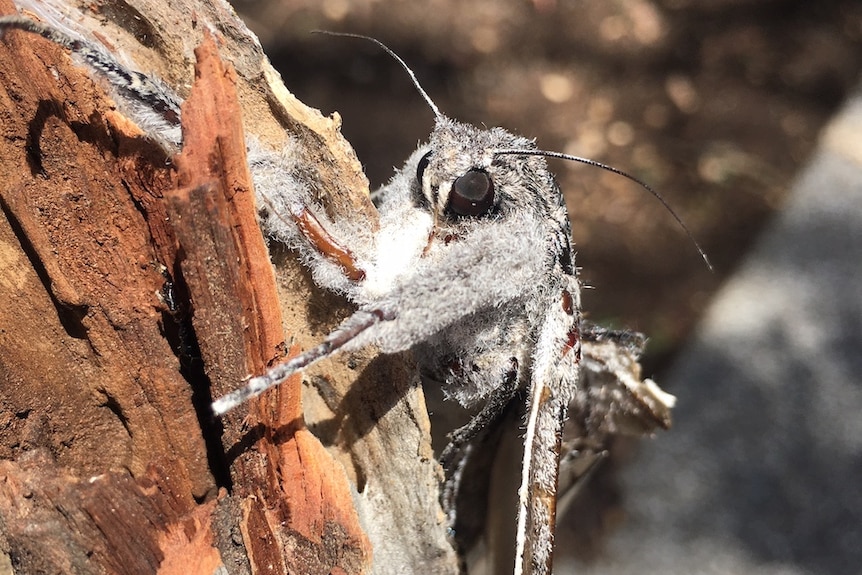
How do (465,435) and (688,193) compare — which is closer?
(465,435)

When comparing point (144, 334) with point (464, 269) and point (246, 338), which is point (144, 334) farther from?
point (464, 269)

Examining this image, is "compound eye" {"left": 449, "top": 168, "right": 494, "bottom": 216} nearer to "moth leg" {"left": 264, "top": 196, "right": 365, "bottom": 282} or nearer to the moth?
the moth

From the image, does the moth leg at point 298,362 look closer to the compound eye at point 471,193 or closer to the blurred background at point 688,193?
the compound eye at point 471,193

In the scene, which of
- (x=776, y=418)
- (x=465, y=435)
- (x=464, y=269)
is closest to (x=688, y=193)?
(x=776, y=418)

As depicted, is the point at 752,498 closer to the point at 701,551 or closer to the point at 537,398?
the point at 701,551

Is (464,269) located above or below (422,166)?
below

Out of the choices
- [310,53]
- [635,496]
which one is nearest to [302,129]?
[310,53]

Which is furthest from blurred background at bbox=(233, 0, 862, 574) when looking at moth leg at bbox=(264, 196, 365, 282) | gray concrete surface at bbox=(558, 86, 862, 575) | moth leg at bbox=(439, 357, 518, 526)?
moth leg at bbox=(264, 196, 365, 282)
